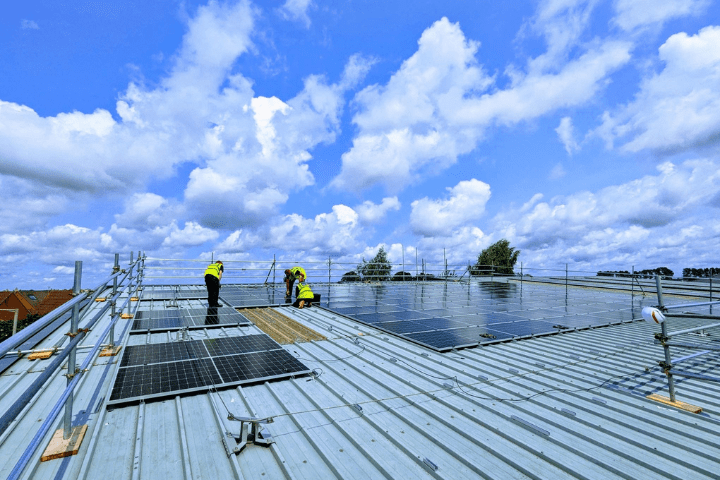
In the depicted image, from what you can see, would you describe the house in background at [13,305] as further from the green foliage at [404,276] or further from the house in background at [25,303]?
the green foliage at [404,276]

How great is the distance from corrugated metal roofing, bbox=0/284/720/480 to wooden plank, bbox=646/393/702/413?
→ 0.31ft

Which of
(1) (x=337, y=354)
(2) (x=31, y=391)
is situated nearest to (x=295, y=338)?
(1) (x=337, y=354)

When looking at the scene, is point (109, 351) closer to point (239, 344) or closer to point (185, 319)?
point (239, 344)

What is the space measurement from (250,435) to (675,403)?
15.9 ft

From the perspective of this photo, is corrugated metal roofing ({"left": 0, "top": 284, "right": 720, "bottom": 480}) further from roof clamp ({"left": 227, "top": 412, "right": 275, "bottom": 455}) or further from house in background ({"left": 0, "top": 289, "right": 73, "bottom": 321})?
house in background ({"left": 0, "top": 289, "right": 73, "bottom": 321})

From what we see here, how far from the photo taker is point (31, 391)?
1.91m

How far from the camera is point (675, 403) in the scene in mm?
4148

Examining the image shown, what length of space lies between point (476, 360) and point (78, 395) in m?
5.41

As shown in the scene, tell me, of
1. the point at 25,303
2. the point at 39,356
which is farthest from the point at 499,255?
the point at 25,303

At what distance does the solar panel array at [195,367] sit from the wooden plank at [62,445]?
0.55 meters

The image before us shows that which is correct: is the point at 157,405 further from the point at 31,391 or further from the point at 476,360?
the point at 476,360

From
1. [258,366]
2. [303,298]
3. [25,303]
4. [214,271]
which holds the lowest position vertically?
[25,303]

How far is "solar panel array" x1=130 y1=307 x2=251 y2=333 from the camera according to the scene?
7.08m

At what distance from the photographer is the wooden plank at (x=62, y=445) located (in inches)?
114
